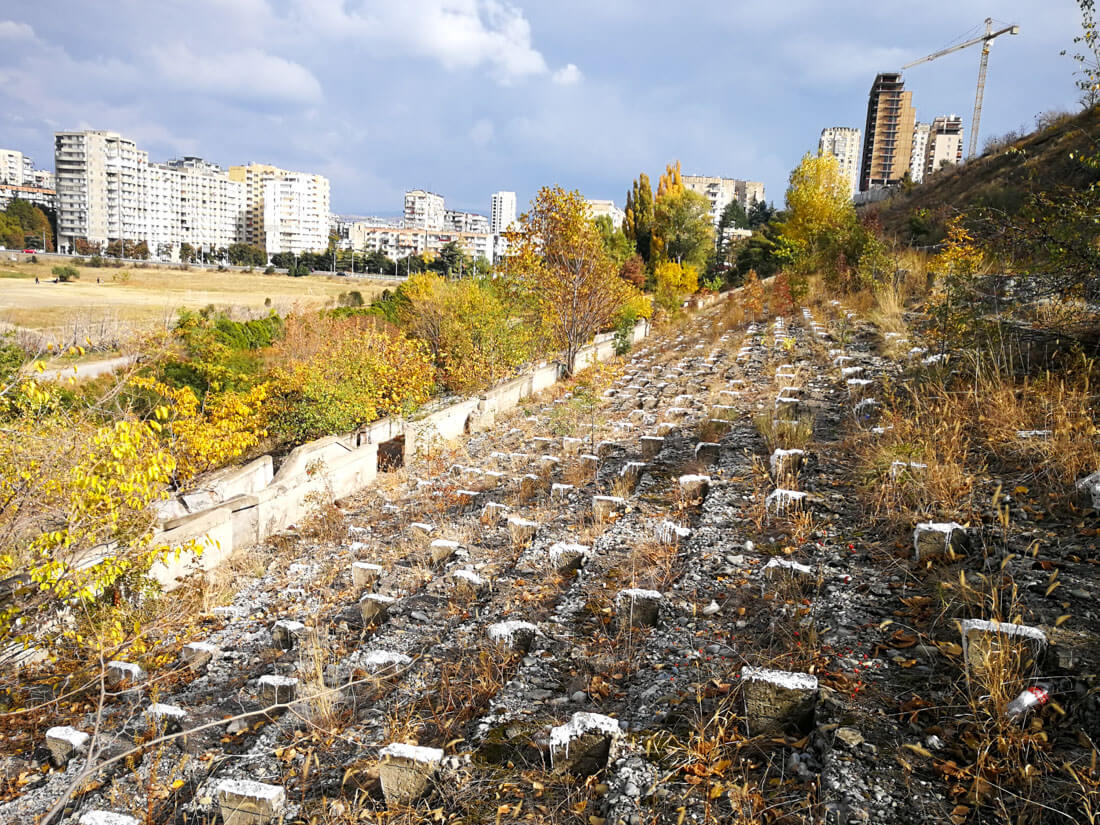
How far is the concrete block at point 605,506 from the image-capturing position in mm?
4727

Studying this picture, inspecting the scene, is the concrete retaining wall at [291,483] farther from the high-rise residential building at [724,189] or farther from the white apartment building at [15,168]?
the white apartment building at [15,168]

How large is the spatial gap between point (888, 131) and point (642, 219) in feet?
226

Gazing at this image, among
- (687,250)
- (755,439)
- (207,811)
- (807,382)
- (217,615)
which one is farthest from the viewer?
(687,250)

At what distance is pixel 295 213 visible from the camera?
11562 centimetres

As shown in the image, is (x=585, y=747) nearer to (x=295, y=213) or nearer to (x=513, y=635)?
(x=513, y=635)

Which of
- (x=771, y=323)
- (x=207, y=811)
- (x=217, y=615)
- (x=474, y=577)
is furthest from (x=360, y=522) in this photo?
(x=771, y=323)

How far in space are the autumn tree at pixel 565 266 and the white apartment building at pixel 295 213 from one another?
357 ft

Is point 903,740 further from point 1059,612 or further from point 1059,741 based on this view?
point 1059,612

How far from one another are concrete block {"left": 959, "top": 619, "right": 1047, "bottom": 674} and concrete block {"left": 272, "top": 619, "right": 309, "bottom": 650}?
11.4 feet

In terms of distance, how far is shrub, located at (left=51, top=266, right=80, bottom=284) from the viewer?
4809 cm

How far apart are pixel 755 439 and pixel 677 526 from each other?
72.6 inches

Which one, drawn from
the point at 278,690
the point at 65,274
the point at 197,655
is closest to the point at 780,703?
the point at 278,690

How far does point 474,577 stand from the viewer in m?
4.16

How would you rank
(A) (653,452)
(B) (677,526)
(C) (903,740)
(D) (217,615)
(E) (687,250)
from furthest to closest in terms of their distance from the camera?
(E) (687,250) < (A) (653,452) < (D) (217,615) < (B) (677,526) < (C) (903,740)
